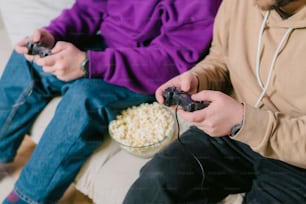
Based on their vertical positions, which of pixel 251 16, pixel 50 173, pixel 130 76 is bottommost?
pixel 50 173

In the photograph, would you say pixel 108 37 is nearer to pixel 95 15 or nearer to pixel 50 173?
pixel 95 15

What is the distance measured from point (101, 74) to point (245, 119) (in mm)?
371

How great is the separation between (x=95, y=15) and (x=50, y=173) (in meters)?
0.44

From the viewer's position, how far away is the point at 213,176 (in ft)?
2.24

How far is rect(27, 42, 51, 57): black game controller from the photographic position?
0.86 metres

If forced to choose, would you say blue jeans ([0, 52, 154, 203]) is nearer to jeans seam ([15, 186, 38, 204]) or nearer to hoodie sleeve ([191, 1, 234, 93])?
jeans seam ([15, 186, 38, 204])

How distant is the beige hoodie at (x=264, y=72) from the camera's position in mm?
591

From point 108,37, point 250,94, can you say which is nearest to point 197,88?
point 250,94

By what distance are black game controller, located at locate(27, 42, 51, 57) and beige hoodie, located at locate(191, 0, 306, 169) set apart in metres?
0.35

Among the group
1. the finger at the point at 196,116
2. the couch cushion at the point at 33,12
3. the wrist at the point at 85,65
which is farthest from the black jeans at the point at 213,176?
the couch cushion at the point at 33,12

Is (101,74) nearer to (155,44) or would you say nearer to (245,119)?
(155,44)

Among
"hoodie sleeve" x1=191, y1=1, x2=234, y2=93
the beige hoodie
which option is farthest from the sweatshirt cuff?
"hoodie sleeve" x1=191, y1=1, x2=234, y2=93

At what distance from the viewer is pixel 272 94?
667mm

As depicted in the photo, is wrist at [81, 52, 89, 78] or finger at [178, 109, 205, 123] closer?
finger at [178, 109, 205, 123]
